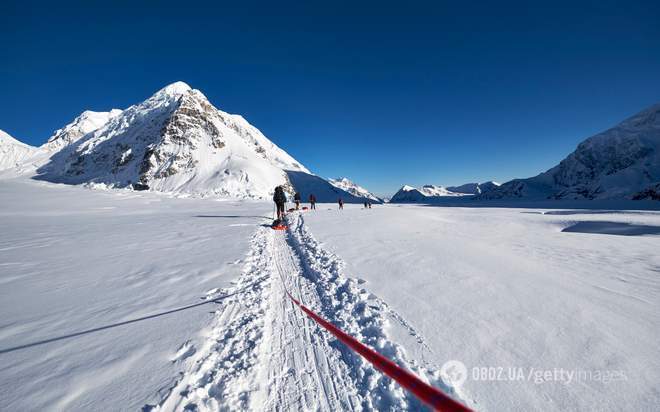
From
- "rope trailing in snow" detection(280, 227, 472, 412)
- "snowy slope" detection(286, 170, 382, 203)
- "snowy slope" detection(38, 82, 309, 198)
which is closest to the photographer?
"rope trailing in snow" detection(280, 227, 472, 412)

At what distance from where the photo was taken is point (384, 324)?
400cm

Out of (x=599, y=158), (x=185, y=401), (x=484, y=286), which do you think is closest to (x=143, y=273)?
(x=185, y=401)

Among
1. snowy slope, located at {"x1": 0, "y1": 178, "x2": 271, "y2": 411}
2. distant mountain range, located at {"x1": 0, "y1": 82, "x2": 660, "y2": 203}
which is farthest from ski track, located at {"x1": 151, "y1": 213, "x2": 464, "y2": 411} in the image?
distant mountain range, located at {"x1": 0, "y1": 82, "x2": 660, "y2": 203}

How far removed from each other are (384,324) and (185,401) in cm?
278

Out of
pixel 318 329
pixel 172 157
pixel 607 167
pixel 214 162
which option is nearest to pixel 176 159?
pixel 172 157

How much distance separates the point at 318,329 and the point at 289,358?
77 cm

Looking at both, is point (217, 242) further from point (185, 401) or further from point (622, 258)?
point (622, 258)

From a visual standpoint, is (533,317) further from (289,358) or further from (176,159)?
(176,159)

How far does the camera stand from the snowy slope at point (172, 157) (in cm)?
10238

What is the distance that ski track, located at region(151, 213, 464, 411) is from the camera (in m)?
2.67

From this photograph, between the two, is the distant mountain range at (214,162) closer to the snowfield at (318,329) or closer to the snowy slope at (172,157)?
the snowy slope at (172,157)

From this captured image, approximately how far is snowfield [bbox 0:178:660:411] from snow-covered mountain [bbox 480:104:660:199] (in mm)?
152540

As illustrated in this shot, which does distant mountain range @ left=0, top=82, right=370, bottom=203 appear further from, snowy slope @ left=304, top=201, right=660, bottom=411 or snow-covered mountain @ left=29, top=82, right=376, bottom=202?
snowy slope @ left=304, top=201, right=660, bottom=411

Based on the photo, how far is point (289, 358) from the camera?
11.1ft
